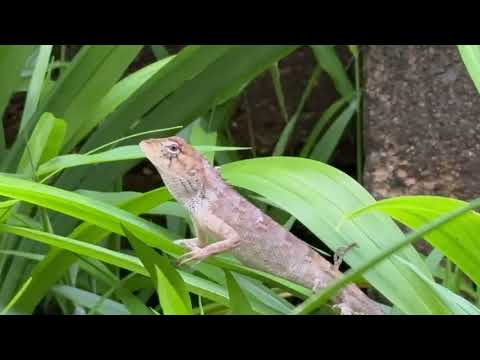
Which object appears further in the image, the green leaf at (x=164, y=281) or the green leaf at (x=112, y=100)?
the green leaf at (x=112, y=100)

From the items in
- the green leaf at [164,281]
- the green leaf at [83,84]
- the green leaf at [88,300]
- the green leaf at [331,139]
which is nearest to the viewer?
the green leaf at [164,281]

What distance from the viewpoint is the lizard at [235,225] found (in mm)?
1816

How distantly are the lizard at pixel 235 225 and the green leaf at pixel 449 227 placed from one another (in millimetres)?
584

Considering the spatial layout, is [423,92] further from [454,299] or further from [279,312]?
[454,299]

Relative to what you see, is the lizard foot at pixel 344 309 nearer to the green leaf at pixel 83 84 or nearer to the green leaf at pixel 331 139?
the green leaf at pixel 83 84

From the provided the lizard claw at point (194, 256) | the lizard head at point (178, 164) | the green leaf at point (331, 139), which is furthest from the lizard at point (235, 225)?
the green leaf at point (331, 139)

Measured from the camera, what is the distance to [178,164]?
1.82 meters

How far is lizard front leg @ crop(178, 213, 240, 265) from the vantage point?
1.59 metres

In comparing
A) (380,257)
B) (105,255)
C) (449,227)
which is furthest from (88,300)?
(380,257)

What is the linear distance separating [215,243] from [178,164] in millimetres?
224

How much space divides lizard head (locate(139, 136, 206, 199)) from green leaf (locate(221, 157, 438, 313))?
28 centimetres

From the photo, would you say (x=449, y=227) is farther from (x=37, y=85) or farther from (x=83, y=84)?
(x=37, y=85)

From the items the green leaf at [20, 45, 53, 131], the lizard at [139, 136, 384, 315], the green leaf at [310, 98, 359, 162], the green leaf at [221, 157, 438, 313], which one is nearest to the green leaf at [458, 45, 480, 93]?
the green leaf at [221, 157, 438, 313]
